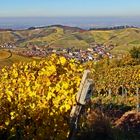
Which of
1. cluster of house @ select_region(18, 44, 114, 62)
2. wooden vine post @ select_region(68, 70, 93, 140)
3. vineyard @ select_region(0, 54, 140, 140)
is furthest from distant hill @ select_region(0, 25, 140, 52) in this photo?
wooden vine post @ select_region(68, 70, 93, 140)

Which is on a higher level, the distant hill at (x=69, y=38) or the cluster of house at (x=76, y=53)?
the cluster of house at (x=76, y=53)

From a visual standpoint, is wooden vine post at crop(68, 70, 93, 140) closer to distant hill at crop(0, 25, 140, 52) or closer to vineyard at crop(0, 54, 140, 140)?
vineyard at crop(0, 54, 140, 140)

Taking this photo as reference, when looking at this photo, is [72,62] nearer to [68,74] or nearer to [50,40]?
[68,74]

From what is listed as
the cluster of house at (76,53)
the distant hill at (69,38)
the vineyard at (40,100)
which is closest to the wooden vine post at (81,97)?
the vineyard at (40,100)

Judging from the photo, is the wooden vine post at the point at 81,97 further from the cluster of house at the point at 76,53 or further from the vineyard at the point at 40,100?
the cluster of house at the point at 76,53

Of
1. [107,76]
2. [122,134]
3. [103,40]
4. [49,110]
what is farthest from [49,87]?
[103,40]

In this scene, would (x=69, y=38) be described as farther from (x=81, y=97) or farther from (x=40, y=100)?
(x=81, y=97)

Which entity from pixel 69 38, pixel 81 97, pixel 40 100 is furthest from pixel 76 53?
pixel 81 97

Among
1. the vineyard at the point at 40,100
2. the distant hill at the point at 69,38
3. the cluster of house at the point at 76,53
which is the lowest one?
the distant hill at the point at 69,38

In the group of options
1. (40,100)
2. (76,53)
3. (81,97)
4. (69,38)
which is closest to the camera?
(81,97)

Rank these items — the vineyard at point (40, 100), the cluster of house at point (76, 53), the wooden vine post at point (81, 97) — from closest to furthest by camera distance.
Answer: the wooden vine post at point (81, 97)
the vineyard at point (40, 100)
the cluster of house at point (76, 53)

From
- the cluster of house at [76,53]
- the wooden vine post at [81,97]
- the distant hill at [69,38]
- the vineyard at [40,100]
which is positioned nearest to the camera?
the wooden vine post at [81,97]
